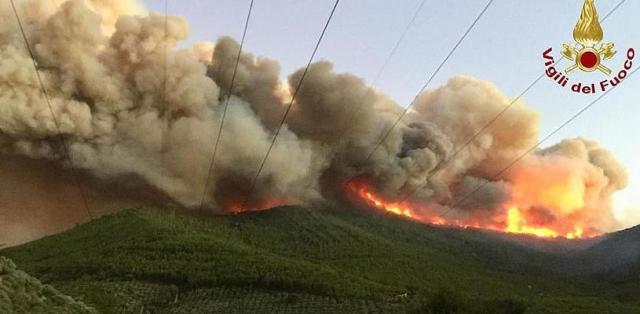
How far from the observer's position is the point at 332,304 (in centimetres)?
7388

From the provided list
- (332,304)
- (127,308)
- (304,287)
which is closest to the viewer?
(127,308)

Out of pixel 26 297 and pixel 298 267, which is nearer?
pixel 26 297

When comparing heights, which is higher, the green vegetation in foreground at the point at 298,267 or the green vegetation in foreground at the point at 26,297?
the green vegetation in foreground at the point at 298,267

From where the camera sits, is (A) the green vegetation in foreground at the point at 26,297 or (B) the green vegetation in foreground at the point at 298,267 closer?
(A) the green vegetation in foreground at the point at 26,297

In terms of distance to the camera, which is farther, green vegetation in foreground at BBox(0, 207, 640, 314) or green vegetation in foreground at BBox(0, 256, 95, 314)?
green vegetation in foreground at BBox(0, 207, 640, 314)

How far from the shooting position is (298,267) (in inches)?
3743

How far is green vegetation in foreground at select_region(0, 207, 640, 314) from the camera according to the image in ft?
241

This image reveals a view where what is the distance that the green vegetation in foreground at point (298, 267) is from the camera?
241 feet

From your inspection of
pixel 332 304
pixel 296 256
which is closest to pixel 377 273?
pixel 296 256

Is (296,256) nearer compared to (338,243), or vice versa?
(296,256)

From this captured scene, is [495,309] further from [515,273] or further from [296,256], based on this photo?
[515,273]

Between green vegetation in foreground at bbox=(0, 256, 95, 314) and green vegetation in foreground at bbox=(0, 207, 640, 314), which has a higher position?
green vegetation in foreground at bbox=(0, 207, 640, 314)

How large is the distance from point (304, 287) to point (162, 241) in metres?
37.6

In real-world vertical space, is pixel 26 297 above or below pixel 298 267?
below
